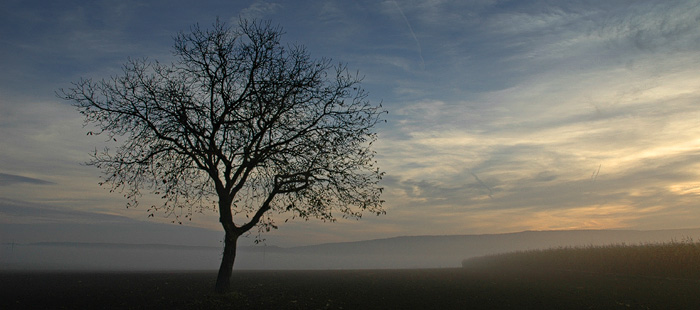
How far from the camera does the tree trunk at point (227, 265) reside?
21.2m

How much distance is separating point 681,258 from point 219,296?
2752cm

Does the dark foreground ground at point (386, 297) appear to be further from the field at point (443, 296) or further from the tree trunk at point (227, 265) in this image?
the tree trunk at point (227, 265)

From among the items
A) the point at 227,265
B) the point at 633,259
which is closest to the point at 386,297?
the point at 227,265

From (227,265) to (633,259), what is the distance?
28326 mm


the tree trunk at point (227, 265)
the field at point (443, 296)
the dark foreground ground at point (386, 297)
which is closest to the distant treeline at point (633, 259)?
the field at point (443, 296)

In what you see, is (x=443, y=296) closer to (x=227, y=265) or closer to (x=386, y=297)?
(x=386, y=297)

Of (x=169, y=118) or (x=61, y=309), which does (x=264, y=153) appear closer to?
(x=169, y=118)

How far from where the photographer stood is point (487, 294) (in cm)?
2125

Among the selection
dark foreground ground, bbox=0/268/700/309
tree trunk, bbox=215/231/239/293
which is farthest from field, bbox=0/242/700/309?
tree trunk, bbox=215/231/239/293

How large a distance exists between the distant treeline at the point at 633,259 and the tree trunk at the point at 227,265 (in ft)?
86.9

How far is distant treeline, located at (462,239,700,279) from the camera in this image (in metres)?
25.9

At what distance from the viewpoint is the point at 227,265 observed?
21.6 m

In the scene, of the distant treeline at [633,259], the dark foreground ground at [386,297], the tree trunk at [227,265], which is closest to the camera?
the dark foreground ground at [386,297]

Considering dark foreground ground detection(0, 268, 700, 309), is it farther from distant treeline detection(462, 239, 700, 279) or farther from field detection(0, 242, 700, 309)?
distant treeline detection(462, 239, 700, 279)
